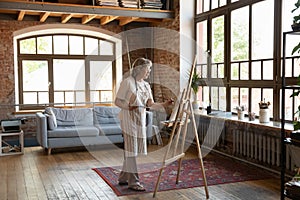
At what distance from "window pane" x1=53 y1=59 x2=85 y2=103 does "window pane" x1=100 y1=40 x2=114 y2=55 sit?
25.2 inches

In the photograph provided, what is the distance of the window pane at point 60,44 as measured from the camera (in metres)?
8.95

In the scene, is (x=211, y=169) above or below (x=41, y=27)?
below

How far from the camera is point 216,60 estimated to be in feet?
22.9

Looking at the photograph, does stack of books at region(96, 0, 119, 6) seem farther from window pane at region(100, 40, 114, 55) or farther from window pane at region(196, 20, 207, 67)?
window pane at region(100, 40, 114, 55)

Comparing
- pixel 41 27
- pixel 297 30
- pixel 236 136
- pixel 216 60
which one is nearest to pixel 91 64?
pixel 41 27

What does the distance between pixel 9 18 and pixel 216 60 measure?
15.7ft

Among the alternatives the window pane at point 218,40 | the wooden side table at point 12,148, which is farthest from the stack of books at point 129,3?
the wooden side table at point 12,148

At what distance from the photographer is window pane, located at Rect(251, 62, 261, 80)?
18.9 feet

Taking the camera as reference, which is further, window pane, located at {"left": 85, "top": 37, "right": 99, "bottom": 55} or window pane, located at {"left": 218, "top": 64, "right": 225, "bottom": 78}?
window pane, located at {"left": 85, "top": 37, "right": 99, "bottom": 55}

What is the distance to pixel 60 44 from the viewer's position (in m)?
9.01

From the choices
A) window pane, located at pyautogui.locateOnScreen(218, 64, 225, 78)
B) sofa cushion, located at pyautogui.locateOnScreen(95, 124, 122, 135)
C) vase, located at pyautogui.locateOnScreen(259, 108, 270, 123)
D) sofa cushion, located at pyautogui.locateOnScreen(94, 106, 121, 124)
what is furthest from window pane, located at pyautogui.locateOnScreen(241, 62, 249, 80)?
sofa cushion, located at pyautogui.locateOnScreen(94, 106, 121, 124)

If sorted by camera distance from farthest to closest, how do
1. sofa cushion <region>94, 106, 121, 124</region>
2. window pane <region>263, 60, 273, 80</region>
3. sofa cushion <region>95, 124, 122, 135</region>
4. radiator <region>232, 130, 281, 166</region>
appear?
1. sofa cushion <region>94, 106, 121, 124</region>
2. sofa cushion <region>95, 124, 122, 135</region>
3. window pane <region>263, 60, 273, 80</region>
4. radiator <region>232, 130, 281, 166</region>

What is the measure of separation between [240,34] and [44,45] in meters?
4.97

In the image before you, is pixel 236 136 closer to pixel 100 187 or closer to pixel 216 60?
pixel 216 60
